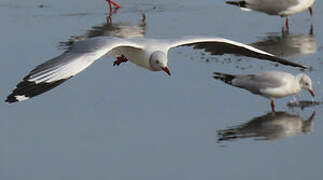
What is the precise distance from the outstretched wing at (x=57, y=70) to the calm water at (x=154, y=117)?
0.77 meters

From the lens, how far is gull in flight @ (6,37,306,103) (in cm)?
704

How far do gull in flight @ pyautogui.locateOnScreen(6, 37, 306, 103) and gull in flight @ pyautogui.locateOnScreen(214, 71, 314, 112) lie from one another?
34 centimetres

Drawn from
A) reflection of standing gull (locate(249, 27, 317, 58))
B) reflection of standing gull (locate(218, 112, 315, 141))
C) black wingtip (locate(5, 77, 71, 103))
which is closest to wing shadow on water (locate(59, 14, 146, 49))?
reflection of standing gull (locate(249, 27, 317, 58))

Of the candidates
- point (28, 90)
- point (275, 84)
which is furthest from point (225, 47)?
point (28, 90)

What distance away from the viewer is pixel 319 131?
829 centimetres

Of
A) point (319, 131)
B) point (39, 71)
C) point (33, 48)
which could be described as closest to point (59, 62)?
point (39, 71)

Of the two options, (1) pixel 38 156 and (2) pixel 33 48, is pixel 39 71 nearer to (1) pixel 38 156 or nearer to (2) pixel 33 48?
(1) pixel 38 156

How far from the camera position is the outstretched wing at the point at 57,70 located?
695 centimetres

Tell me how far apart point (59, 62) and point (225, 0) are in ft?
29.7

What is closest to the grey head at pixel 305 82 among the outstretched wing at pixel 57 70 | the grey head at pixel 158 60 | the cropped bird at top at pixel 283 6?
the grey head at pixel 158 60

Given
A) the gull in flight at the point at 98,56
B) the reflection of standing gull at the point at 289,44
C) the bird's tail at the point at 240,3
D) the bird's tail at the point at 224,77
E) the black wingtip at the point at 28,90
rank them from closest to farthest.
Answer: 1. the black wingtip at the point at 28,90
2. the gull in flight at the point at 98,56
3. the bird's tail at the point at 224,77
4. the reflection of standing gull at the point at 289,44
5. the bird's tail at the point at 240,3

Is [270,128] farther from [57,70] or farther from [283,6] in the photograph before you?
[283,6]

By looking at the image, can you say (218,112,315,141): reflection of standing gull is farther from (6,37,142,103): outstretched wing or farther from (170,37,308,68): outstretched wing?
(6,37,142,103): outstretched wing

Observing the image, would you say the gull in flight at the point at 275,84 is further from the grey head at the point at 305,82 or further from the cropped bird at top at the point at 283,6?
the cropped bird at top at the point at 283,6
